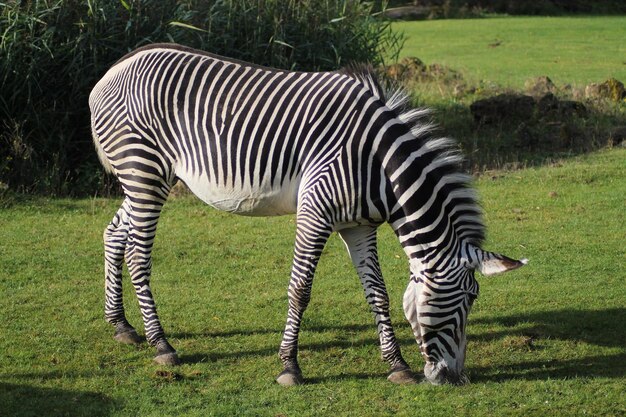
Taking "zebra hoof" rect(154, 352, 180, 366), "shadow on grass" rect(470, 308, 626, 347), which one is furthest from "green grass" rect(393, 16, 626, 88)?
"zebra hoof" rect(154, 352, 180, 366)

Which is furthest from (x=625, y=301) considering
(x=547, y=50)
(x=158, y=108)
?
(x=547, y=50)

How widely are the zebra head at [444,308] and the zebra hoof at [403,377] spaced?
0.18 meters

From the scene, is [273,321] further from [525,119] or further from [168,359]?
[525,119]

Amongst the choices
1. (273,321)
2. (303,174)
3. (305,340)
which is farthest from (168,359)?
(303,174)

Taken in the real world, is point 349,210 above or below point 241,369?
above

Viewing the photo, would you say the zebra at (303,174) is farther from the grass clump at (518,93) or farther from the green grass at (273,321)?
the grass clump at (518,93)

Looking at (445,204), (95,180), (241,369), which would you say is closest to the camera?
(445,204)

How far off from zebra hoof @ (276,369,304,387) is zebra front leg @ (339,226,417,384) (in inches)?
29.9

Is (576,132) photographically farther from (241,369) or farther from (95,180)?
(241,369)

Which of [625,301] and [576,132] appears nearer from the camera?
[625,301]

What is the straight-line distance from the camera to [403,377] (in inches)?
285

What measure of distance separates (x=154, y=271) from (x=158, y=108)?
2827 millimetres

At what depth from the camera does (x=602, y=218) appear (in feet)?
39.0

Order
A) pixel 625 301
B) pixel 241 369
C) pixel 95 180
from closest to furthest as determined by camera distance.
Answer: pixel 241 369
pixel 625 301
pixel 95 180
